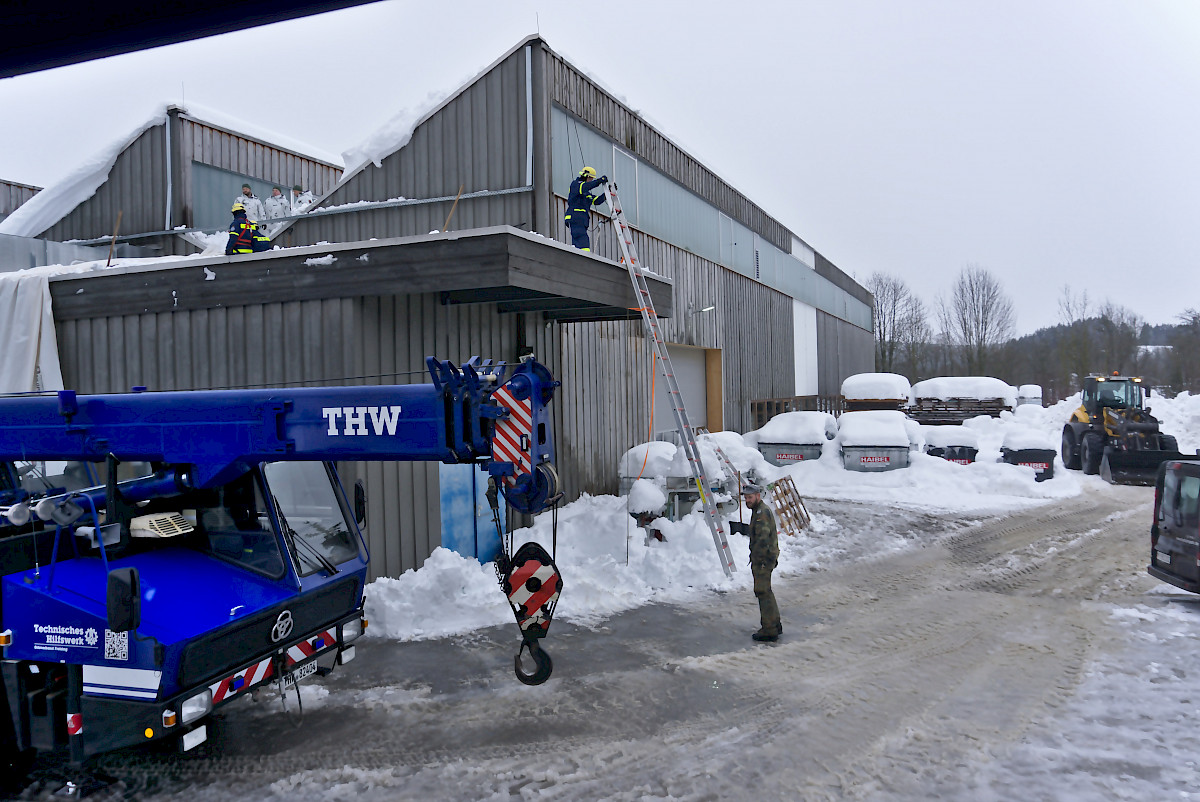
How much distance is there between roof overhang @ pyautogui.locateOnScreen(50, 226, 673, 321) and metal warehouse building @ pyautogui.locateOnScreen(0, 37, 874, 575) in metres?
0.03

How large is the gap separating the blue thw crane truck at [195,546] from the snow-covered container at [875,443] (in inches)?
622

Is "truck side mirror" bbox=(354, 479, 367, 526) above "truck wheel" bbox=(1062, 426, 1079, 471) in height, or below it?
Result: above

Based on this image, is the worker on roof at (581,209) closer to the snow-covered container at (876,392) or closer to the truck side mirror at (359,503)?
the truck side mirror at (359,503)

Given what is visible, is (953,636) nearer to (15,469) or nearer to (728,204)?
(15,469)

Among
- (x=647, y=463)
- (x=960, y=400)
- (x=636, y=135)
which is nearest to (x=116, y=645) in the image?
(x=647, y=463)

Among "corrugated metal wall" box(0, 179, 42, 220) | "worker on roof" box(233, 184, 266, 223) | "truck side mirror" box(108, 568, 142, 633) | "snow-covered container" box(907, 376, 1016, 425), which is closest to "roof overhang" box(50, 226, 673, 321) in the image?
"worker on roof" box(233, 184, 266, 223)

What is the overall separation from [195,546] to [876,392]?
26.3 meters

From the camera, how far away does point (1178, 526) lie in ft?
29.6

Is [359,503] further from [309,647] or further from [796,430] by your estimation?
[796,430]

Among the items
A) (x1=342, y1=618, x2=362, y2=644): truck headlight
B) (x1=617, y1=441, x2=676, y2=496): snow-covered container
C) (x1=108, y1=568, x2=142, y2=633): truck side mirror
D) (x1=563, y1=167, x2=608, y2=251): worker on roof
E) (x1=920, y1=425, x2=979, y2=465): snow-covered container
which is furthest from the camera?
(x1=920, y1=425, x2=979, y2=465): snow-covered container

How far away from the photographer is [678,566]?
10.8 metres

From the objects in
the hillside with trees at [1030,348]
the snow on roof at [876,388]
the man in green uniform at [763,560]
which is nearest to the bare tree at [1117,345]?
the hillside with trees at [1030,348]

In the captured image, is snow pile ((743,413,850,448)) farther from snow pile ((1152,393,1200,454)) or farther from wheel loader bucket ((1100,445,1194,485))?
snow pile ((1152,393,1200,454))

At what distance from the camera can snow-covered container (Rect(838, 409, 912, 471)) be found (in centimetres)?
1897
